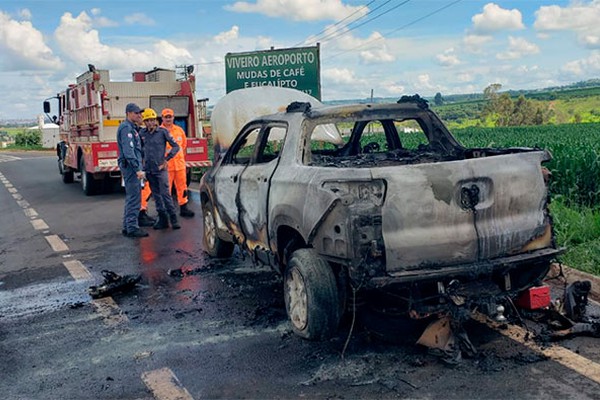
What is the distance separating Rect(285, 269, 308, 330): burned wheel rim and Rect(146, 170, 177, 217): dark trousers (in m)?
5.55

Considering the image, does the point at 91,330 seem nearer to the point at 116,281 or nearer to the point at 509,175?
the point at 116,281

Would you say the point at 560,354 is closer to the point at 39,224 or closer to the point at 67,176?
the point at 39,224

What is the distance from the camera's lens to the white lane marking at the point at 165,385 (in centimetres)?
395

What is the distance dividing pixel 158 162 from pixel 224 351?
5822mm

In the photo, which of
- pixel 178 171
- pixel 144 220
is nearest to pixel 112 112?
pixel 178 171

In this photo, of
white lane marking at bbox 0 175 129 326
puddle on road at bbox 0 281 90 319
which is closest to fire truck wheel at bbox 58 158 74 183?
white lane marking at bbox 0 175 129 326

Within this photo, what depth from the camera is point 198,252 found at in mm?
8367

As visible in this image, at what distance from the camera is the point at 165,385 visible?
412cm

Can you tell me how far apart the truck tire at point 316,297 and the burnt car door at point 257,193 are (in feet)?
2.97

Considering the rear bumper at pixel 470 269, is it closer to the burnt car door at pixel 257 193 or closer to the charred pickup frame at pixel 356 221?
the charred pickup frame at pixel 356 221

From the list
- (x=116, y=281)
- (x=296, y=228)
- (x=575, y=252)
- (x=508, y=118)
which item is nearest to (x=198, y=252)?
(x=116, y=281)

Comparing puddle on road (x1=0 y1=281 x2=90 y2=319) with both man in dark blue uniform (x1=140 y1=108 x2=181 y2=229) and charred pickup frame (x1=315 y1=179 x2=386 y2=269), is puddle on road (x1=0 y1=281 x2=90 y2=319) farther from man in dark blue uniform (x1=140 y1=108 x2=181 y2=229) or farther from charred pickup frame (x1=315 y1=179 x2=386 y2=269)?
man in dark blue uniform (x1=140 y1=108 x2=181 y2=229)

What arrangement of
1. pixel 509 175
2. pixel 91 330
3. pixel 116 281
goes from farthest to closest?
pixel 116 281 < pixel 91 330 < pixel 509 175

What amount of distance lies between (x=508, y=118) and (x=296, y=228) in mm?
83128
